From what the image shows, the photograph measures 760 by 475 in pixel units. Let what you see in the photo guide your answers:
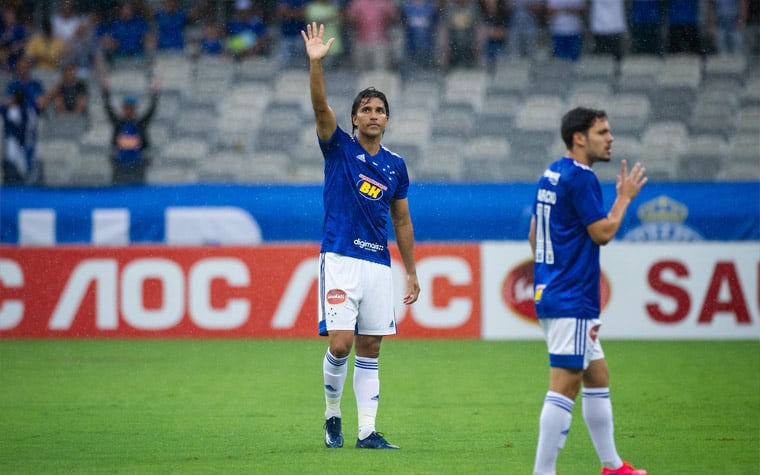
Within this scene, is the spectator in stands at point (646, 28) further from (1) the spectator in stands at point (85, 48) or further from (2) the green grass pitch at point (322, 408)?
(1) the spectator in stands at point (85, 48)

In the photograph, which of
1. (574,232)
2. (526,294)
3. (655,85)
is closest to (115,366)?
(526,294)

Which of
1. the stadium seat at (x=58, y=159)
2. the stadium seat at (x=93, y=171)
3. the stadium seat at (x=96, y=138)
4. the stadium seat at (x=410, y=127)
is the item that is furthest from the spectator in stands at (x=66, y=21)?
the stadium seat at (x=410, y=127)

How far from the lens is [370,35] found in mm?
20734

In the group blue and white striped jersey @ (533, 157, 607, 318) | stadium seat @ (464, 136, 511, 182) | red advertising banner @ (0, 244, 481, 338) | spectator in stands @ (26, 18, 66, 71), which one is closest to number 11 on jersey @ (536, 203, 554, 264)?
blue and white striped jersey @ (533, 157, 607, 318)

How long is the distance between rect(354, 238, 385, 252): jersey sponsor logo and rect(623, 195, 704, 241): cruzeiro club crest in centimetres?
848

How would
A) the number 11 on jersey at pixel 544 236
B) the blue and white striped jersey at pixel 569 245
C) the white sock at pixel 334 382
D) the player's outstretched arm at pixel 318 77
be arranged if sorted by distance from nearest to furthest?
the blue and white striped jersey at pixel 569 245 < the number 11 on jersey at pixel 544 236 < the player's outstretched arm at pixel 318 77 < the white sock at pixel 334 382

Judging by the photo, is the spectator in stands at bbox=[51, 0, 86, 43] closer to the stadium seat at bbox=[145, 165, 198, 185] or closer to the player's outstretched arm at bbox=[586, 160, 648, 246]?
the stadium seat at bbox=[145, 165, 198, 185]

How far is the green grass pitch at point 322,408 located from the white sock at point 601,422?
63 cm

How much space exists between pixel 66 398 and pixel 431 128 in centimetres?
1060

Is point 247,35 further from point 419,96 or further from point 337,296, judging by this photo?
point 337,296

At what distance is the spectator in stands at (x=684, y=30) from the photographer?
19.5 meters

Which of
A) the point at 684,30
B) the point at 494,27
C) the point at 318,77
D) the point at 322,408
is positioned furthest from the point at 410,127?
the point at 318,77

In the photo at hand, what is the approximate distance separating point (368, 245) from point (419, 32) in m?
13.2

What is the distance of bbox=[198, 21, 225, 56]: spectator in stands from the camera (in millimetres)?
21281
